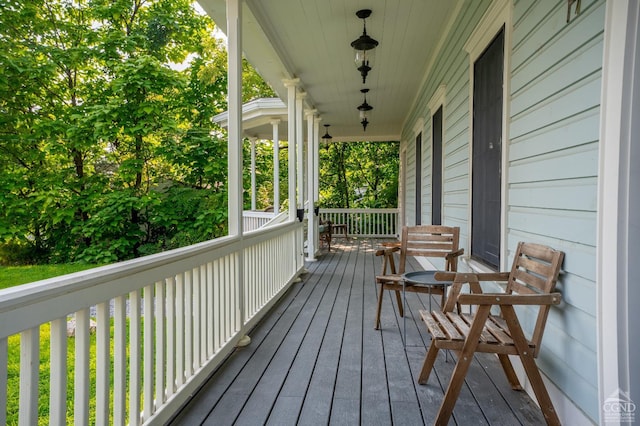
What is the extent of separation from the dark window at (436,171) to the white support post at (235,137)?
9.29ft

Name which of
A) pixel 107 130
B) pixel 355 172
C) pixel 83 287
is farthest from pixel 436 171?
pixel 355 172

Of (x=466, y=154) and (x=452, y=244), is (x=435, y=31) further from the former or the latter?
(x=452, y=244)

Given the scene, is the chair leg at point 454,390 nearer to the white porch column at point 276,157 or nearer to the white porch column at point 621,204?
the white porch column at point 621,204

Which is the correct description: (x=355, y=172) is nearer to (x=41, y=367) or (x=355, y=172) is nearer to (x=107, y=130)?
(x=107, y=130)

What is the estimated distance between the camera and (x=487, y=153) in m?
2.73

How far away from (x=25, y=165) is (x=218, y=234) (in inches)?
199

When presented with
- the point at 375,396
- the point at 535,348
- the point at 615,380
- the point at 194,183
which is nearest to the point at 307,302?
the point at 375,396

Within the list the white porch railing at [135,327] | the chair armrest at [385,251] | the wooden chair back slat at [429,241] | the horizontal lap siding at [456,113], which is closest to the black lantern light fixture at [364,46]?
the horizontal lap siding at [456,113]

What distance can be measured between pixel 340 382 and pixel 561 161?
5.27 ft

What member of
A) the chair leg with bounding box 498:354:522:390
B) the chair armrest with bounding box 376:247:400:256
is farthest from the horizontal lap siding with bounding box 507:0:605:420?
Answer: the chair armrest with bounding box 376:247:400:256

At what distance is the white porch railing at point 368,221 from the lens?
1037cm

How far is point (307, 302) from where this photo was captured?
152 inches

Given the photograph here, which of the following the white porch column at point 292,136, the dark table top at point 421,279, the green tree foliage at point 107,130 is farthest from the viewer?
the white porch column at point 292,136

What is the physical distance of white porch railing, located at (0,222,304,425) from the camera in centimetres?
98
